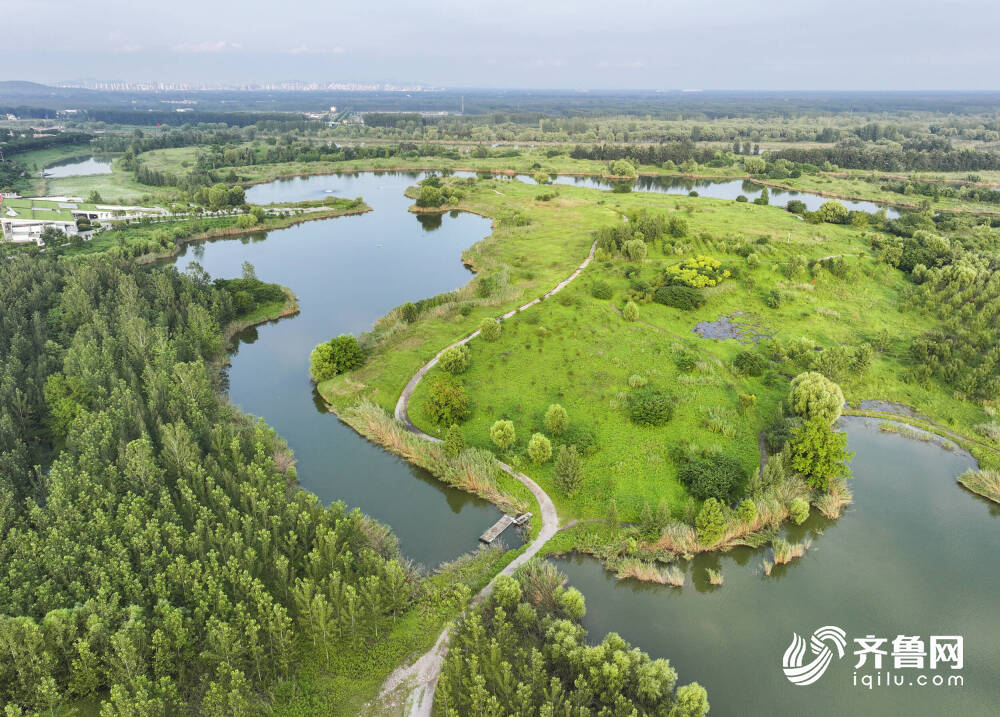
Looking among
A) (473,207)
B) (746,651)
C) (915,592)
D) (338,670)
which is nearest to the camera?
(338,670)

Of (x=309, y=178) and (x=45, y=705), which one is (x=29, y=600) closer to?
(x=45, y=705)

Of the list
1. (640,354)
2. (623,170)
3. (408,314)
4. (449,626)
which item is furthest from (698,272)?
(623,170)

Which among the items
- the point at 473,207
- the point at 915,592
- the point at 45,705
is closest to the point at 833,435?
the point at 915,592

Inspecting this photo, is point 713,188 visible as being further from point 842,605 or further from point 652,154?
point 842,605

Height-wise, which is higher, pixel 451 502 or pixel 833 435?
pixel 833 435

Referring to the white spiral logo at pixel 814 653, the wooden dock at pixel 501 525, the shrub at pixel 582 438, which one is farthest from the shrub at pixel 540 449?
the white spiral logo at pixel 814 653

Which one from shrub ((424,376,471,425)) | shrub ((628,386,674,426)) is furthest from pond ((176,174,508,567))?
shrub ((628,386,674,426))

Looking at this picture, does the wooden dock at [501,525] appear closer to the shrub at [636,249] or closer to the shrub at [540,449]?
the shrub at [540,449]

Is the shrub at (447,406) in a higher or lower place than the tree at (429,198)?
lower
